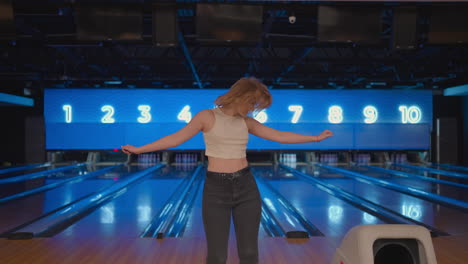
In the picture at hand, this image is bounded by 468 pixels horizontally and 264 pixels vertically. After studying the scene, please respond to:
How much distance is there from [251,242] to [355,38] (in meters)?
3.06

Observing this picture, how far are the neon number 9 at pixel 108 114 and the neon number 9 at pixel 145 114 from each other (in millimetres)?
671

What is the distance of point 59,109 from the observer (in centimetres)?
959

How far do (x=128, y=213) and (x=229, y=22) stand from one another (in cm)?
239

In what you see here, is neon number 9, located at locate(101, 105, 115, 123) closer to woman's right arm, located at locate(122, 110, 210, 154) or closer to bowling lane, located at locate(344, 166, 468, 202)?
bowling lane, located at locate(344, 166, 468, 202)

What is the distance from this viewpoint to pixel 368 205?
4.81 meters

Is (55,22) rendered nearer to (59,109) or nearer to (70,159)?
(59,109)

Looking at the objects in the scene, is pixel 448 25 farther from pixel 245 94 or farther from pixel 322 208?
pixel 245 94

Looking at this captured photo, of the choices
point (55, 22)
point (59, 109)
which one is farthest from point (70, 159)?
point (55, 22)

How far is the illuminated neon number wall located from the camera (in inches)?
377

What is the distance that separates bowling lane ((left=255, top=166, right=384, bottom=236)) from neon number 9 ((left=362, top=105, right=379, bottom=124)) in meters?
3.72

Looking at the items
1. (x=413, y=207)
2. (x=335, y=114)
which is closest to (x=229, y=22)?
(x=413, y=207)

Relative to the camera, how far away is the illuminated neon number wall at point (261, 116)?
31.4 feet

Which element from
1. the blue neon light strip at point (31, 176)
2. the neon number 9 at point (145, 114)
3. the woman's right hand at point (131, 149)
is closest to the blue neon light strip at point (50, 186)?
the blue neon light strip at point (31, 176)

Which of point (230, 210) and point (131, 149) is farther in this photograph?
point (131, 149)
